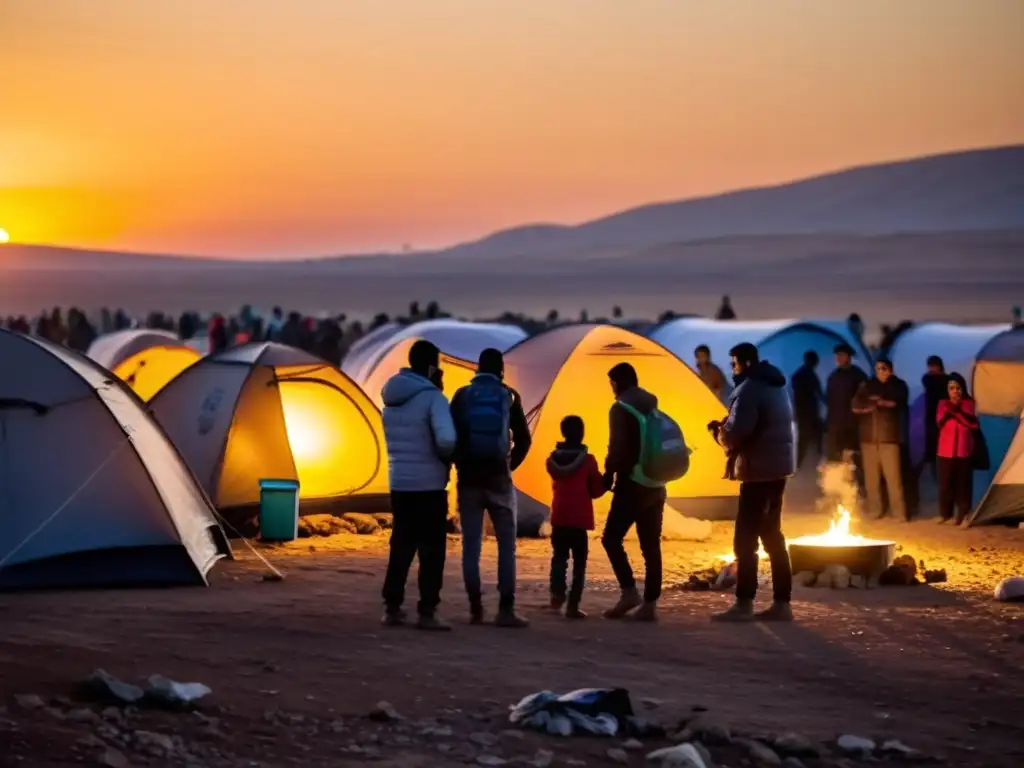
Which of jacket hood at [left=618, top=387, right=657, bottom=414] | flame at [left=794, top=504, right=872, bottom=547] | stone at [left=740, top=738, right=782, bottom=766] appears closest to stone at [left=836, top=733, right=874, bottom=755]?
stone at [left=740, top=738, right=782, bottom=766]

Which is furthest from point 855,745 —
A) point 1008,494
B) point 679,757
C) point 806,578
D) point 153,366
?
point 153,366

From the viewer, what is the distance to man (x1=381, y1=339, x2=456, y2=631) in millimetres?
10102

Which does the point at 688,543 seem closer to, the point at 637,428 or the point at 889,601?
the point at 889,601

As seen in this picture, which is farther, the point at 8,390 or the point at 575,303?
the point at 575,303

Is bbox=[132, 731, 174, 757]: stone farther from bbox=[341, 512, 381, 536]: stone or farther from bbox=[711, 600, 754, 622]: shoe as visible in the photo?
bbox=[341, 512, 381, 536]: stone

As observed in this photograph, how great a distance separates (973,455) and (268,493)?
6.75 meters

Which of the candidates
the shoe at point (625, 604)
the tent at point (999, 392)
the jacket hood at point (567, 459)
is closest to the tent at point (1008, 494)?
the tent at point (999, 392)

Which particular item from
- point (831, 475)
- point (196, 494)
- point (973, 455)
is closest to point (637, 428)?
point (196, 494)

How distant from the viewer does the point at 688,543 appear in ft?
50.2

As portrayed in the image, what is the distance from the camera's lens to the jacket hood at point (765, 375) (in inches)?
424

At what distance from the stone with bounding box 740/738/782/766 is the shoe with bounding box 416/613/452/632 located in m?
2.99

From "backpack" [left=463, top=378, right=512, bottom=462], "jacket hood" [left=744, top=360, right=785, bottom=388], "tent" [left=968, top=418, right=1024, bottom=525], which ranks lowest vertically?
"tent" [left=968, top=418, right=1024, bottom=525]

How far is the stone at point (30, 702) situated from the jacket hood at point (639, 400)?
454cm

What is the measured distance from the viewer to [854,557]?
41.0 ft
